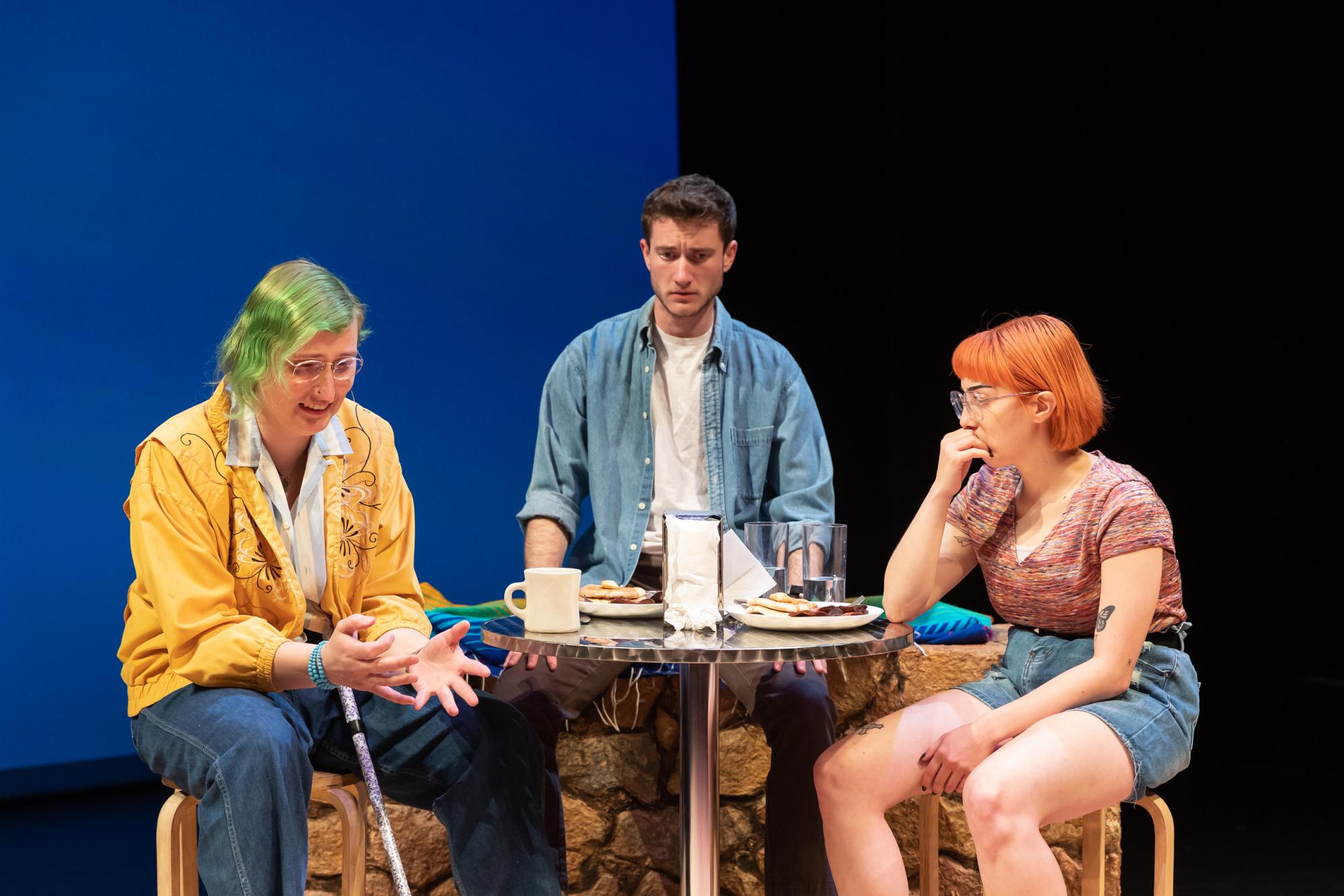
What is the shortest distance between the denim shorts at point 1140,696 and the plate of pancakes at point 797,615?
0.96 ft

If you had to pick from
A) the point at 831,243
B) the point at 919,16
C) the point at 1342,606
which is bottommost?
the point at 1342,606

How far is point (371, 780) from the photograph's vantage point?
2.04m

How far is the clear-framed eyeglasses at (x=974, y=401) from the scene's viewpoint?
219cm

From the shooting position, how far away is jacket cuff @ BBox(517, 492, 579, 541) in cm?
293

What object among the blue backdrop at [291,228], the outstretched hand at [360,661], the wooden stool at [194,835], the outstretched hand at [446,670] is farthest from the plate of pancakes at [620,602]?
the blue backdrop at [291,228]

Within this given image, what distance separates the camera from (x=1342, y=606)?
4273mm

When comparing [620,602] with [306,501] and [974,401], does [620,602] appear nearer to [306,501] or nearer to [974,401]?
[306,501]

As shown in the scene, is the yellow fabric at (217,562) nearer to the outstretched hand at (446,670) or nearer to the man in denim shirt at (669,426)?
the outstretched hand at (446,670)

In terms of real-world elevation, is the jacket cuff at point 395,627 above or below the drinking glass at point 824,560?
below

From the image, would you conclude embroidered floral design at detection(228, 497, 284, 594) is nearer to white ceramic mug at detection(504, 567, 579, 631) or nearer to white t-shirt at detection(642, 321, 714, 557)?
white ceramic mug at detection(504, 567, 579, 631)

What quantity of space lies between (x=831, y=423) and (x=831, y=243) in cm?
66

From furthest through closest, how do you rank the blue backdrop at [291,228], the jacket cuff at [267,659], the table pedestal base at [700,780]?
the blue backdrop at [291,228] → the table pedestal base at [700,780] → the jacket cuff at [267,659]

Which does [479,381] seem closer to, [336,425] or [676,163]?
[676,163]

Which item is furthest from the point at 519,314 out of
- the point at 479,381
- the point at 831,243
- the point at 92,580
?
the point at 92,580
